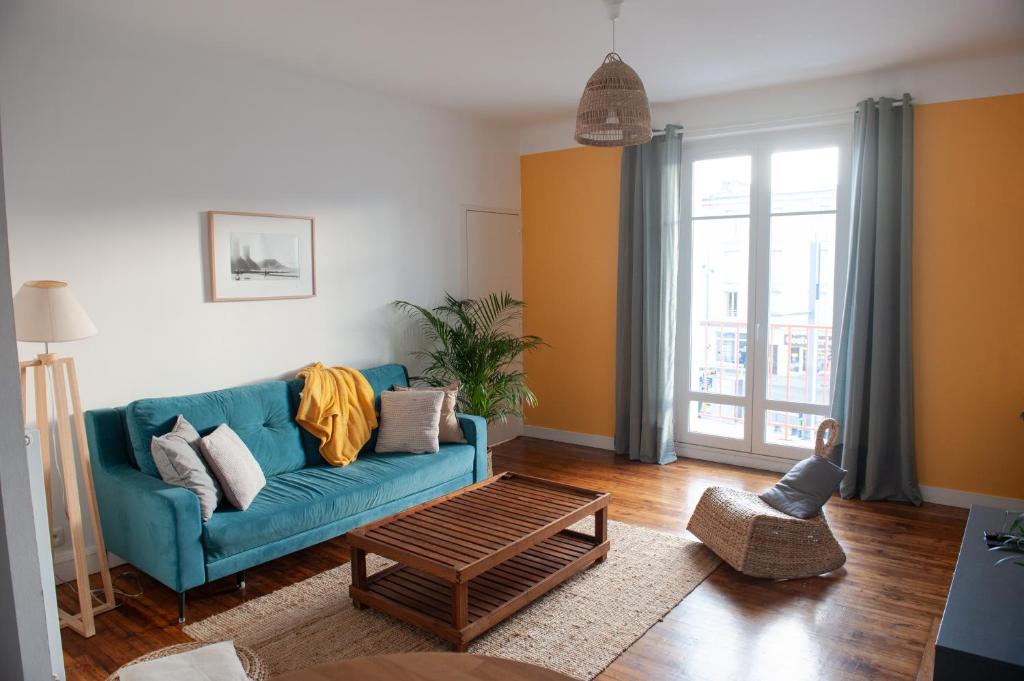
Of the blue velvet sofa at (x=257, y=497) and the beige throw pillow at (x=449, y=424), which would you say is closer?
the blue velvet sofa at (x=257, y=497)

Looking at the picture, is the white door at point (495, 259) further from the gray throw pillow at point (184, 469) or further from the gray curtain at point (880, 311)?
the gray throw pillow at point (184, 469)

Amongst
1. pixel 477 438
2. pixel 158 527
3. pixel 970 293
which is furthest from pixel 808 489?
pixel 158 527

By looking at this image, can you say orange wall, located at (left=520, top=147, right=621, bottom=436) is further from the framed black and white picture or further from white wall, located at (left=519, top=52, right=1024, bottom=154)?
the framed black and white picture

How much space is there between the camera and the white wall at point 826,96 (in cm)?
407

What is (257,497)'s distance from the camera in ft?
11.1

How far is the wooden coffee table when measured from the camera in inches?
109

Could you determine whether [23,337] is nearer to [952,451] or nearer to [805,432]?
[805,432]

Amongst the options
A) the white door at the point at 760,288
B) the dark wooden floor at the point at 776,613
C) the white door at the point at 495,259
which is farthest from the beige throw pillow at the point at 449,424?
the white door at the point at 760,288

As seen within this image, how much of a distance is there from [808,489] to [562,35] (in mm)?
2553

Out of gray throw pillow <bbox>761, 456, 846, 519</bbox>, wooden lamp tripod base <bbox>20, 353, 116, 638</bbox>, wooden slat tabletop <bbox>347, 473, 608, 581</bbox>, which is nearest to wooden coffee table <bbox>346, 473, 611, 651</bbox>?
wooden slat tabletop <bbox>347, 473, 608, 581</bbox>

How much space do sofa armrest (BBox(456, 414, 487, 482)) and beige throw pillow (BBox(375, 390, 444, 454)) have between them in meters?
0.21

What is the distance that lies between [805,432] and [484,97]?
3.21 metres

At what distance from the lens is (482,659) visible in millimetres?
1274

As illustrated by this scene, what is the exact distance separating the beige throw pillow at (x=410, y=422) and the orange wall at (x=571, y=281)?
6.06ft
